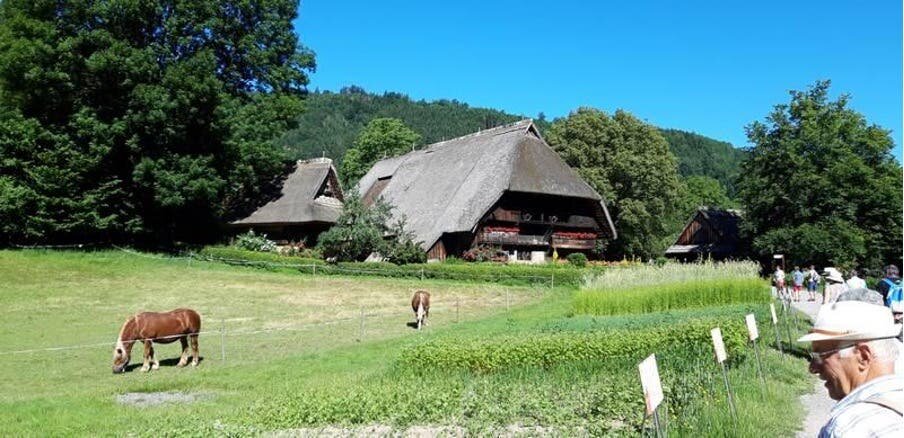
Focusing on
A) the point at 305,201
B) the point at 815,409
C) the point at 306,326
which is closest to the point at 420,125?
the point at 305,201

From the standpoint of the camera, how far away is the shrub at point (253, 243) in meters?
41.2

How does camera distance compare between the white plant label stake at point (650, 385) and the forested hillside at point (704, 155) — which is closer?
the white plant label stake at point (650, 385)

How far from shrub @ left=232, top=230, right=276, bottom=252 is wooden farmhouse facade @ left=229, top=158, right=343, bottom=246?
7.01 ft

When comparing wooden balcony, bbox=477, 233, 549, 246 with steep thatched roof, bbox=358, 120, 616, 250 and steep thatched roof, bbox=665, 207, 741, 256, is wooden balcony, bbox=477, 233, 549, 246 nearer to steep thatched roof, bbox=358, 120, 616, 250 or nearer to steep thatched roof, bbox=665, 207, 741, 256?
steep thatched roof, bbox=358, 120, 616, 250

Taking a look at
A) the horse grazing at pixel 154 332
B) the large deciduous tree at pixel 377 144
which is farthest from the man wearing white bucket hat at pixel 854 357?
the large deciduous tree at pixel 377 144

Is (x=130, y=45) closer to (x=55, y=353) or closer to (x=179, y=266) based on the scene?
(x=179, y=266)

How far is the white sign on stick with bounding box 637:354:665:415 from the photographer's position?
18.1 feet

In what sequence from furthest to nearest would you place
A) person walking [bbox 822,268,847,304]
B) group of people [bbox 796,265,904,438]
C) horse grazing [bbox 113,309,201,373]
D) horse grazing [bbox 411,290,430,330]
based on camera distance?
horse grazing [bbox 411,290,430,330]
person walking [bbox 822,268,847,304]
horse grazing [bbox 113,309,201,373]
group of people [bbox 796,265,904,438]

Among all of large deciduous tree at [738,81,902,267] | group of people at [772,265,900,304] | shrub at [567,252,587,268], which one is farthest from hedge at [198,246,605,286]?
large deciduous tree at [738,81,902,267]

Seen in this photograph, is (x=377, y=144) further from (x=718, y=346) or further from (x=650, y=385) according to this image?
(x=650, y=385)

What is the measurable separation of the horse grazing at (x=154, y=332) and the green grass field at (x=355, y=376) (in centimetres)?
51

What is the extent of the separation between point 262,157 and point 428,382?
32914mm

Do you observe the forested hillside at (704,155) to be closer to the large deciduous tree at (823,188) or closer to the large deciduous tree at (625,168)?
the large deciduous tree at (625,168)

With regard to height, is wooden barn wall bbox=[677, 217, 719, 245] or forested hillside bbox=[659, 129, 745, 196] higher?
forested hillside bbox=[659, 129, 745, 196]
